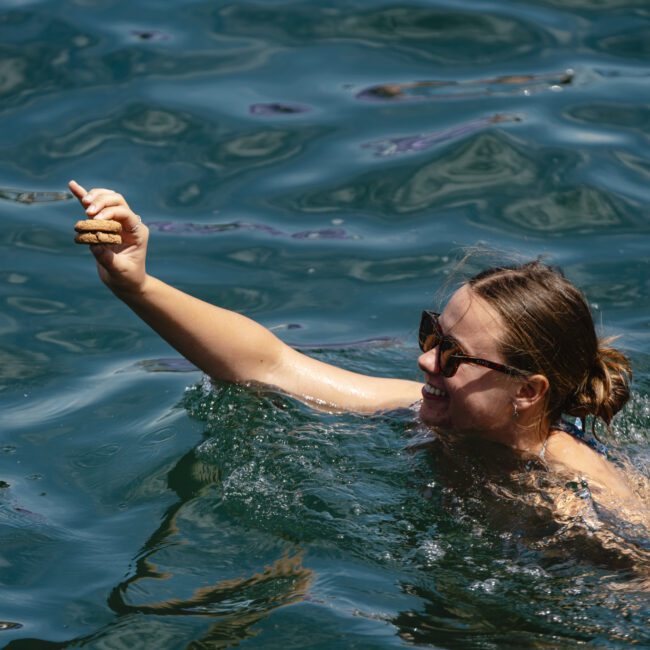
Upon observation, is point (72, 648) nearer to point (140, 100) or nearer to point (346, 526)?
point (346, 526)

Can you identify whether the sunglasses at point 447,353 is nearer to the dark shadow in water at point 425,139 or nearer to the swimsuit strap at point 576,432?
the swimsuit strap at point 576,432

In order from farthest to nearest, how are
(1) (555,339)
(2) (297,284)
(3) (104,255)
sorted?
(2) (297,284)
(1) (555,339)
(3) (104,255)

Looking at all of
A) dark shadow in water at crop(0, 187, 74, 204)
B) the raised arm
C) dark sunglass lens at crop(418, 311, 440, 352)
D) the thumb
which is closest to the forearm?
the raised arm

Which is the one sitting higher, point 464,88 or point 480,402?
point 464,88

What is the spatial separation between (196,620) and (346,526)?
2.45 feet

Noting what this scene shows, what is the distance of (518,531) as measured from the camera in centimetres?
433

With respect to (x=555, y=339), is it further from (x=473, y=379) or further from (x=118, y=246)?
(x=118, y=246)

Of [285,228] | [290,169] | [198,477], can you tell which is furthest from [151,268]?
[198,477]

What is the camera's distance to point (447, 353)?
4270 mm

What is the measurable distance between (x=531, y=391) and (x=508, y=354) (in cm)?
16

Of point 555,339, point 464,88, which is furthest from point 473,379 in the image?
point 464,88

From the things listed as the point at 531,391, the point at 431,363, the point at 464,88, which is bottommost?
the point at 531,391

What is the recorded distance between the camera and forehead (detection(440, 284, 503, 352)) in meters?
4.24

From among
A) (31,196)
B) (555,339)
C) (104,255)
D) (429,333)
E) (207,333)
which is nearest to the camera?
(104,255)
